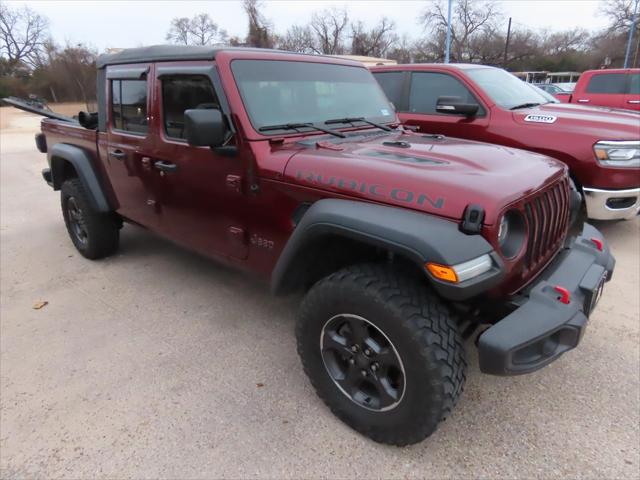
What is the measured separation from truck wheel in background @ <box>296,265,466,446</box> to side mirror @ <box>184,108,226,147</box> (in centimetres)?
101

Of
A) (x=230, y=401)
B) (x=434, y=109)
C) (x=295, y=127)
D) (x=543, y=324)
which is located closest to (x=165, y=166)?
(x=295, y=127)

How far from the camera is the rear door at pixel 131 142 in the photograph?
3.30 metres

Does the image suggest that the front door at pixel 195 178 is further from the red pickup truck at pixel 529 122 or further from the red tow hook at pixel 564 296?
the red pickup truck at pixel 529 122

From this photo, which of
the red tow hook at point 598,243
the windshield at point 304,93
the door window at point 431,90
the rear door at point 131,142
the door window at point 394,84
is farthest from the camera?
the door window at point 394,84

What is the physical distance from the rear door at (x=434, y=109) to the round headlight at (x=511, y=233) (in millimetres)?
3109

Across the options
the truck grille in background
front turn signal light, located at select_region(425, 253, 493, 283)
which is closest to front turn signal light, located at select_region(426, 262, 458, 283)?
front turn signal light, located at select_region(425, 253, 493, 283)

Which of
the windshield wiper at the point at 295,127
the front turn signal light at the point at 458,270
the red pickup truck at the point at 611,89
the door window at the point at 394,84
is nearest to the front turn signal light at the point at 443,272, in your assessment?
the front turn signal light at the point at 458,270

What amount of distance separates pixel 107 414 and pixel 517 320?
2153 mm

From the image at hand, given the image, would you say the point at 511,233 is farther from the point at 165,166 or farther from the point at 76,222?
the point at 76,222

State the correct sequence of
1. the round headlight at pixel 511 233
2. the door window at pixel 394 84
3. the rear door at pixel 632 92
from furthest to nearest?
1. the rear door at pixel 632 92
2. the door window at pixel 394 84
3. the round headlight at pixel 511 233

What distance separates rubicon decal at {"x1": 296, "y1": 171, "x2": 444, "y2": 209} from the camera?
6.32 ft

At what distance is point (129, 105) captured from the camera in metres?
3.51

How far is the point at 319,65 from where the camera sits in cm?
314

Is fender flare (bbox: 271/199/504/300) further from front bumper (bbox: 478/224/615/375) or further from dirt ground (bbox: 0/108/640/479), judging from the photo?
dirt ground (bbox: 0/108/640/479)
